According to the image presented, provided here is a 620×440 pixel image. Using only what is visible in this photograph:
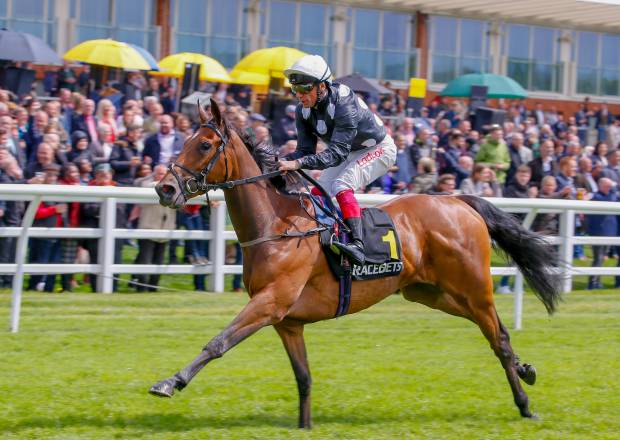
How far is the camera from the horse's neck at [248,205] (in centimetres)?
584

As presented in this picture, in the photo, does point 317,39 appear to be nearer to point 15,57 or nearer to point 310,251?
point 15,57

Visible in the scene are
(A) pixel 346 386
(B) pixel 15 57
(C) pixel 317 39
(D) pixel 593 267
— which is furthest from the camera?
(C) pixel 317 39

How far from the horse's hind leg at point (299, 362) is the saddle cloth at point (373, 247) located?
40 cm

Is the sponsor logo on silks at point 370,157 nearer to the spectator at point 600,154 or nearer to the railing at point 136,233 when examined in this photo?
the railing at point 136,233

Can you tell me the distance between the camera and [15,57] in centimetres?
1586

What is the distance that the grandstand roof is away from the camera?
28031 mm

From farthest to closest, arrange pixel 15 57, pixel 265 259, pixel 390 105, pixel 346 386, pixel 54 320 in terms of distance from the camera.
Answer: pixel 390 105 → pixel 15 57 → pixel 54 320 → pixel 346 386 → pixel 265 259

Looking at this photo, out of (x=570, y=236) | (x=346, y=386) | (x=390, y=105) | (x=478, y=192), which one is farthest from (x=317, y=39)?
(x=346, y=386)

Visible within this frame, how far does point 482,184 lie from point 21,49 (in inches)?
300

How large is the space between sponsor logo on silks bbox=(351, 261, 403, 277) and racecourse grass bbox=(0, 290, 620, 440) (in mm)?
795

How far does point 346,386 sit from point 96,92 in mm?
10159

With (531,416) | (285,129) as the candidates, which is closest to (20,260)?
(531,416)

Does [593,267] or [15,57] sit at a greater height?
[15,57]

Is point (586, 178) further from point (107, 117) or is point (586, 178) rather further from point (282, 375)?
point (282, 375)
